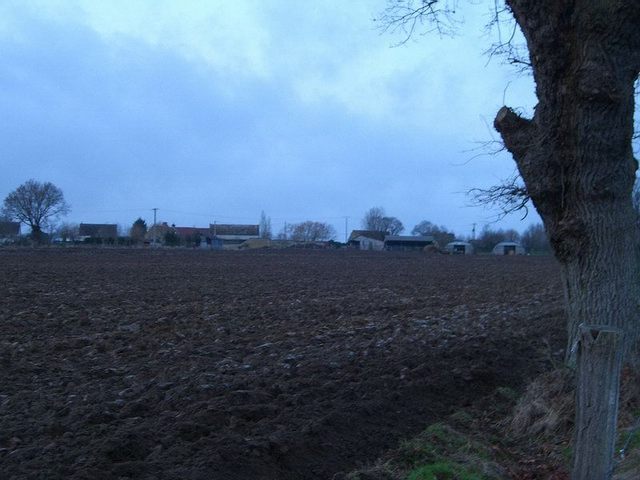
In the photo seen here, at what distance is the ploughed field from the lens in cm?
597

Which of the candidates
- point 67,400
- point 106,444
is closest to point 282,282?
point 67,400

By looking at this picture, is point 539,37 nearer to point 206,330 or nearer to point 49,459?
point 49,459

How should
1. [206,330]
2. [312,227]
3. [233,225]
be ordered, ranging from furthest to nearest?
1. [312,227]
2. [233,225]
3. [206,330]

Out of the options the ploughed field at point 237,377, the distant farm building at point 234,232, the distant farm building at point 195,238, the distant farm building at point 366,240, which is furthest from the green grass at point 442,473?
the distant farm building at point 234,232

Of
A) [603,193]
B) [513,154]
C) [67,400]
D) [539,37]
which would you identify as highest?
[539,37]

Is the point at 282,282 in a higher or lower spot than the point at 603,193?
lower

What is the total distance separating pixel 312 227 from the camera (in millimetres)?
176375

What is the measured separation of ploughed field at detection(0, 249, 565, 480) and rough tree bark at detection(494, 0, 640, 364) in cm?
244

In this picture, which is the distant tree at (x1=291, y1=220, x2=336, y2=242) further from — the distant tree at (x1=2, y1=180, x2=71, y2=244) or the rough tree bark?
the rough tree bark

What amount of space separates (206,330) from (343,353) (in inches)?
160

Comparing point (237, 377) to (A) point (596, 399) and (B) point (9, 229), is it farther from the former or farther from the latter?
(B) point (9, 229)

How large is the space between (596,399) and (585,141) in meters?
3.13

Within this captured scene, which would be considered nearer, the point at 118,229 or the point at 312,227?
the point at 118,229

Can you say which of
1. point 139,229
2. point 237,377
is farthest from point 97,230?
Answer: point 237,377
